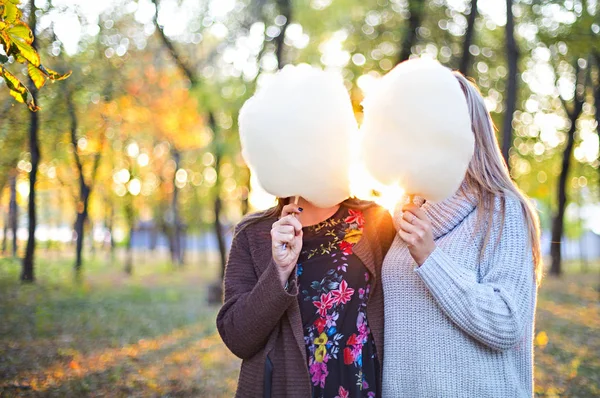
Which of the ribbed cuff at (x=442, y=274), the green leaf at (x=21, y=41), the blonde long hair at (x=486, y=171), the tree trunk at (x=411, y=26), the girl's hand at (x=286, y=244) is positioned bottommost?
the ribbed cuff at (x=442, y=274)

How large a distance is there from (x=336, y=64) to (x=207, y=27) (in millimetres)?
2745

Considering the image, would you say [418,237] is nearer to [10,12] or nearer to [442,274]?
[442,274]

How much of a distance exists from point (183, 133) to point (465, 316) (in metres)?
16.4

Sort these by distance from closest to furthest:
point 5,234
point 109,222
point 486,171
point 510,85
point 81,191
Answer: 1. point 486,171
2. point 510,85
3. point 5,234
4. point 81,191
5. point 109,222

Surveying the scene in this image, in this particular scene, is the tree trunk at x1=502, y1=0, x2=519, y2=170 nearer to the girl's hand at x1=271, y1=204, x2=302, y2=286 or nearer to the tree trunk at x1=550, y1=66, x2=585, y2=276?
the girl's hand at x1=271, y1=204, x2=302, y2=286

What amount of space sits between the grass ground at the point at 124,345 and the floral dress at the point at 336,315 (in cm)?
387

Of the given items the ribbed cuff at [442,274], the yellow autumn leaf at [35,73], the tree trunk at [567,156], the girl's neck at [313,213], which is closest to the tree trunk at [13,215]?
the yellow autumn leaf at [35,73]

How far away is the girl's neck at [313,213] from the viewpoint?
209 cm

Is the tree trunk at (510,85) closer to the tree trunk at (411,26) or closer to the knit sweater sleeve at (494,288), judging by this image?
the tree trunk at (411,26)

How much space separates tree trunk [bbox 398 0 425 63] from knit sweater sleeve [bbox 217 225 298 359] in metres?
8.46

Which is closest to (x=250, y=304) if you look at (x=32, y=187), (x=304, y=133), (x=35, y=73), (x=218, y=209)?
(x=304, y=133)

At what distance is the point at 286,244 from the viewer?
1908 millimetres

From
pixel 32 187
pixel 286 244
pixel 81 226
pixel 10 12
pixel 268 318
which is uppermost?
pixel 10 12

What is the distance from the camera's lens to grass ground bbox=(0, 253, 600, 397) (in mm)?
5555
